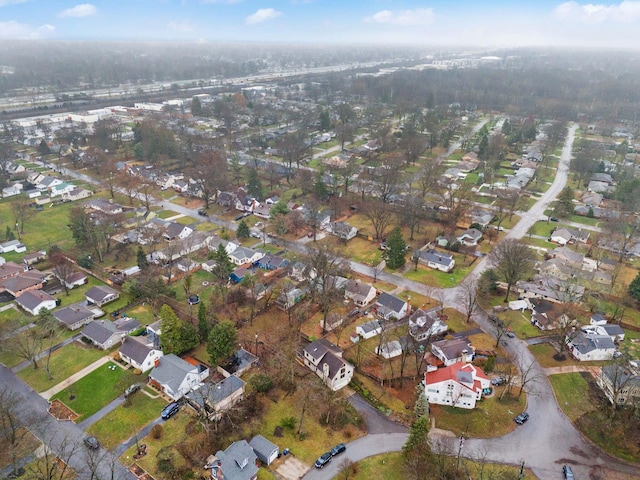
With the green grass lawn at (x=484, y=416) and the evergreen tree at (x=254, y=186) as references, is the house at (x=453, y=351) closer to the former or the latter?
the green grass lawn at (x=484, y=416)

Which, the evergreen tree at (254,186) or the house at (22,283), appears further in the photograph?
the evergreen tree at (254,186)

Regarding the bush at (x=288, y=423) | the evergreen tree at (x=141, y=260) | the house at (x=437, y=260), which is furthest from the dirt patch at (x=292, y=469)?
the house at (x=437, y=260)

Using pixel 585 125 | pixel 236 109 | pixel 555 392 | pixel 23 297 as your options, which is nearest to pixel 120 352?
pixel 23 297

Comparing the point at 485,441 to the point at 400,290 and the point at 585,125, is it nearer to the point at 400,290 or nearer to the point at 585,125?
the point at 400,290

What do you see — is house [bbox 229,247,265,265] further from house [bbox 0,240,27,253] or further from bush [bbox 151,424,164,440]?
house [bbox 0,240,27,253]

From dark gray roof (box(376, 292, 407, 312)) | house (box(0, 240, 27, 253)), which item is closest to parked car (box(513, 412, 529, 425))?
dark gray roof (box(376, 292, 407, 312))

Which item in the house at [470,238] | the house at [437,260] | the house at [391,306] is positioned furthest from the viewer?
the house at [470,238]

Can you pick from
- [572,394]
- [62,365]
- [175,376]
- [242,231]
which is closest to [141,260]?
[242,231]
